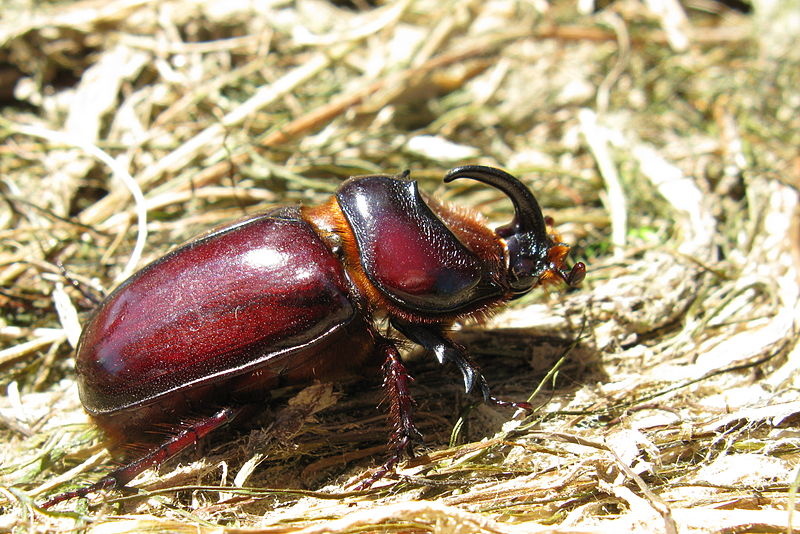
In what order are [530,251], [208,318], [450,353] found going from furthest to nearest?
[530,251] < [450,353] < [208,318]

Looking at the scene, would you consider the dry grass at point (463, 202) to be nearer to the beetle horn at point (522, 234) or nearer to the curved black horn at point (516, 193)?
the beetle horn at point (522, 234)

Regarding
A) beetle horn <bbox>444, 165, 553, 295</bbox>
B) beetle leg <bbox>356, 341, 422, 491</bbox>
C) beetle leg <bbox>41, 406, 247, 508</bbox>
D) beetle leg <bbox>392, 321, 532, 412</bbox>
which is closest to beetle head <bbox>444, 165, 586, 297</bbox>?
beetle horn <bbox>444, 165, 553, 295</bbox>

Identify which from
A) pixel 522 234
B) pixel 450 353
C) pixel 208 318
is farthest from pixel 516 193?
pixel 208 318

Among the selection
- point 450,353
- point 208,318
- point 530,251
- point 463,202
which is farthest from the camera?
point 463,202

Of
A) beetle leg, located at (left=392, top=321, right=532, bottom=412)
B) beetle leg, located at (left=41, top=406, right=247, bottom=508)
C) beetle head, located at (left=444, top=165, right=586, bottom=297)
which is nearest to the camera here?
beetle leg, located at (left=41, top=406, right=247, bottom=508)

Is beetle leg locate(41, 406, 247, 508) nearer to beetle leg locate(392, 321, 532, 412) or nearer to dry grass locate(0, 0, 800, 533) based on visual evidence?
dry grass locate(0, 0, 800, 533)

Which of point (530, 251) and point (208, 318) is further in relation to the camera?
point (530, 251)

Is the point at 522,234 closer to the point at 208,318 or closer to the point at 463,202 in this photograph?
the point at 463,202
